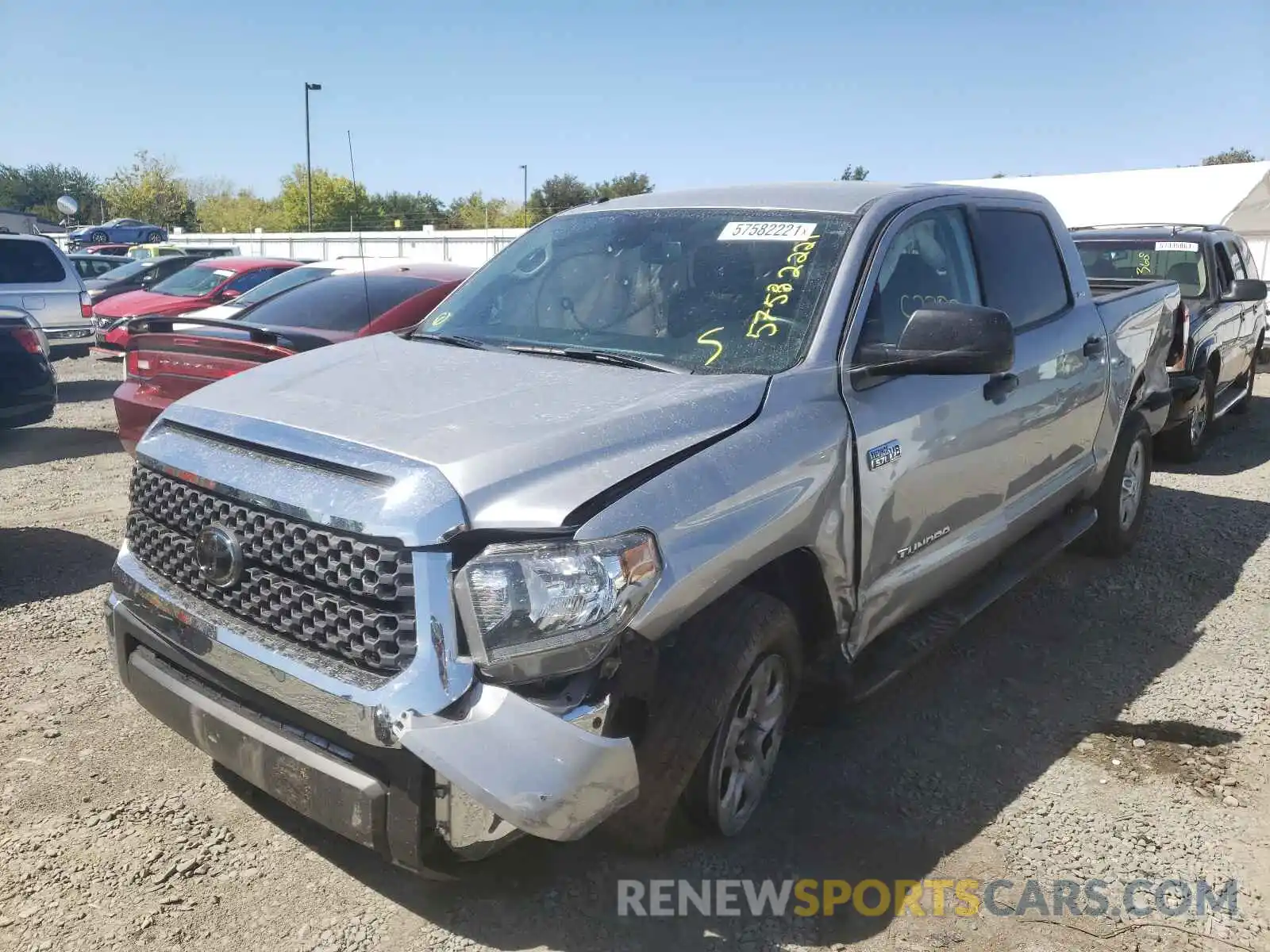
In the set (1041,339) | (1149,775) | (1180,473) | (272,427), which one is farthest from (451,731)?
(1180,473)

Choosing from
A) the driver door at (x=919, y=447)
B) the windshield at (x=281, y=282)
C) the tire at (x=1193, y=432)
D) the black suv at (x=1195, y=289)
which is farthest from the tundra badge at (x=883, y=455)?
the windshield at (x=281, y=282)

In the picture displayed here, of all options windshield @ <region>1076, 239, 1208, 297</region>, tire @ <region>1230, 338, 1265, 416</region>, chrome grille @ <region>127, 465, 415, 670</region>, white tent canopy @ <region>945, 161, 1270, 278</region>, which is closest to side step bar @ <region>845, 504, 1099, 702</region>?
chrome grille @ <region>127, 465, 415, 670</region>

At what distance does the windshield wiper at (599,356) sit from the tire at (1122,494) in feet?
10.8

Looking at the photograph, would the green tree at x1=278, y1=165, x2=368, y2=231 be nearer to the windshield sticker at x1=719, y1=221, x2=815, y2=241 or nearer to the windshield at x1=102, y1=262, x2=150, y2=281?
the windshield at x1=102, y1=262, x2=150, y2=281

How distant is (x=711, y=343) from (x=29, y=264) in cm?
1187

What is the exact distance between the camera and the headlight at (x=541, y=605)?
2.22m

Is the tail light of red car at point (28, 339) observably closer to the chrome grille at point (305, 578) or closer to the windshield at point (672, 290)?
the windshield at point (672, 290)

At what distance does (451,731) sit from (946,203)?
114 inches

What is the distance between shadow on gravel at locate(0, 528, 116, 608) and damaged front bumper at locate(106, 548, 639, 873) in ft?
10.1

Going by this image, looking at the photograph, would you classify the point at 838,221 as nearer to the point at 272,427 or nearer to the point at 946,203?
the point at 946,203

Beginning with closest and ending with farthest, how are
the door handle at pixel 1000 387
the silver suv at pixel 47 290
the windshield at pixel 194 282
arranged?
the door handle at pixel 1000 387, the silver suv at pixel 47 290, the windshield at pixel 194 282

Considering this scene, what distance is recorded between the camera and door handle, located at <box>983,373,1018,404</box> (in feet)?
12.3

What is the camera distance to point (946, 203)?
3932 millimetres

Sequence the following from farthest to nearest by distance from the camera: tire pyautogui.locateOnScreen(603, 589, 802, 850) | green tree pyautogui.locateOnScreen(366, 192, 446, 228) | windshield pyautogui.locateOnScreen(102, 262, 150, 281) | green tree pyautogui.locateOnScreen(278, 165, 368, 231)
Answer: green tree pyautogui.locateOnScreen(366, 192, 446, 228) → green tree pyautogui.locateOnScreen(278, 165, 368, 231) → windshield pyautogui.locateOnScreen(102, 262, 150, 281) → tire pyautogui.locateOnScreen(603, 589, 802, 850)
